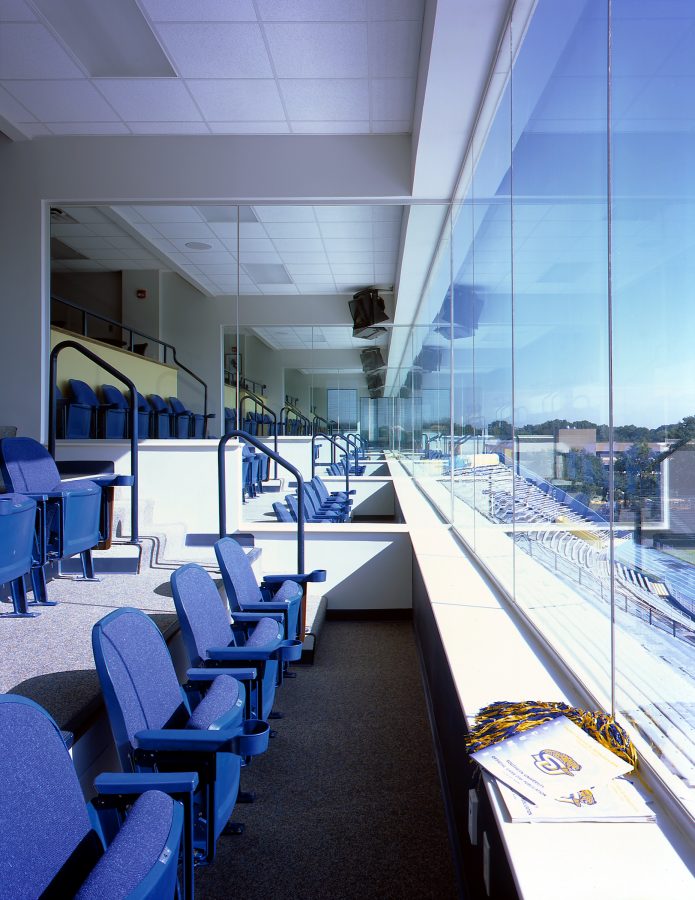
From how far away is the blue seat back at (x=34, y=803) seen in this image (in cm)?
94

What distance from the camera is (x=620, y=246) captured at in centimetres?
150

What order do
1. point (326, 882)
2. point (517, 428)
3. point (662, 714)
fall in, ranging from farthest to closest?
point (517, 428) → point (326, 882) → point (662, 714)

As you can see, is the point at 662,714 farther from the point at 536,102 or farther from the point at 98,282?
the point at 98,282

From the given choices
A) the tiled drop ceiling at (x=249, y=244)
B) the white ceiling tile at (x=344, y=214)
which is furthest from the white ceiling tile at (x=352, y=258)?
the white ceiling tile at (x=344, y=214)

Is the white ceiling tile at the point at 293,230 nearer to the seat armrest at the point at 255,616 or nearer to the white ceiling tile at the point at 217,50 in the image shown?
the white ceiling tile at the point at 217,50

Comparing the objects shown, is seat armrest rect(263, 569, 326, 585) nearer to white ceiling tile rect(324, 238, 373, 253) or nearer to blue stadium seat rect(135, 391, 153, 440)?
white ceiling tile rect(324, 238, 373, 253)

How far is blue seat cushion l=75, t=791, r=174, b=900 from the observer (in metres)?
0.98

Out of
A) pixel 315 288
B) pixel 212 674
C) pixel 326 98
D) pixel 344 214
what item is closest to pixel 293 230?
pixel 344 214

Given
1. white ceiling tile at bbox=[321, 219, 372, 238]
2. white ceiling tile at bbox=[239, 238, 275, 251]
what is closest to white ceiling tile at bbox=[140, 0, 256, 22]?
white ceiling tile at bbox=[321, 219, 372, 238]

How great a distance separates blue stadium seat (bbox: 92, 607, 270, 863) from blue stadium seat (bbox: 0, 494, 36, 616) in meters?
1.26

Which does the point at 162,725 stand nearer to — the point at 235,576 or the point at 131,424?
the point at 235,576

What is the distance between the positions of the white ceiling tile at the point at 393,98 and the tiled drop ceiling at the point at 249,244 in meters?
1.50

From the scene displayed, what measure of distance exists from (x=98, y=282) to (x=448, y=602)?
864 cm

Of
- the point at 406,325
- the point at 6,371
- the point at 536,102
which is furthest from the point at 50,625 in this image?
the point at 406,325
